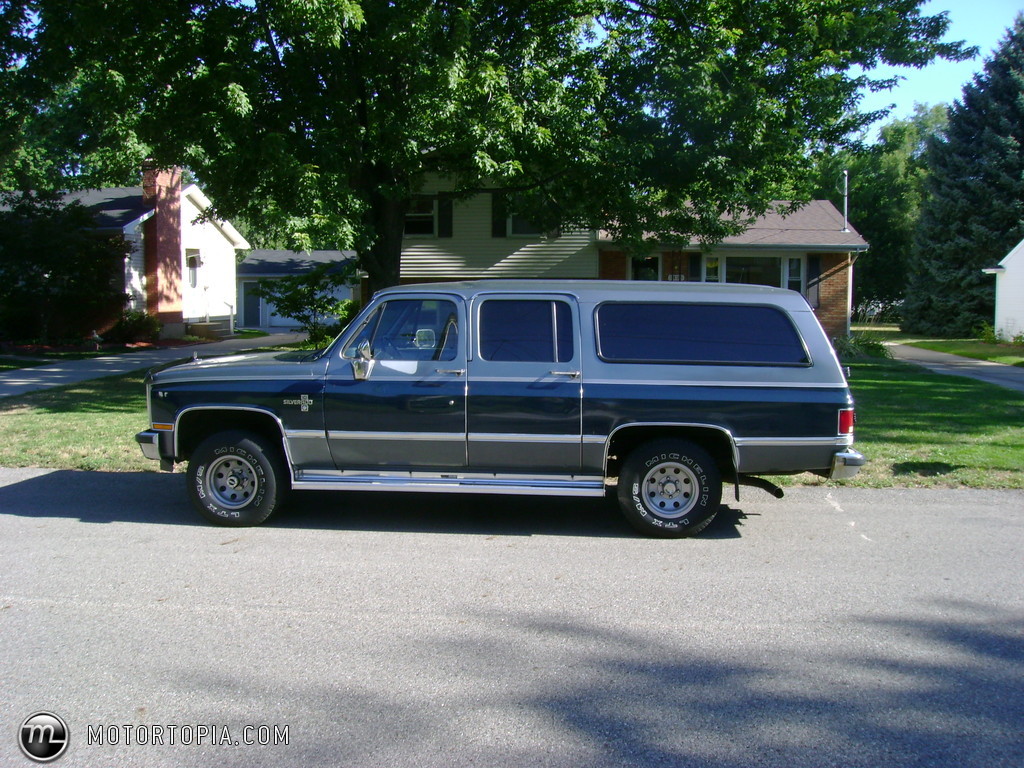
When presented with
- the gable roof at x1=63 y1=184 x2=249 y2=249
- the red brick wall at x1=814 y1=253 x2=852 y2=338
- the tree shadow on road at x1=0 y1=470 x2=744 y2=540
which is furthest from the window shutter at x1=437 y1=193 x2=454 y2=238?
the tree shadow on road at x1=0 y1=470 x2=744 y2=540

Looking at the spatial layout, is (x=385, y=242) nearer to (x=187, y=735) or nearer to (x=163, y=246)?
(x=187, y=735)

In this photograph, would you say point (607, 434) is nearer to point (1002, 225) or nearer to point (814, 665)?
point (814, 665)

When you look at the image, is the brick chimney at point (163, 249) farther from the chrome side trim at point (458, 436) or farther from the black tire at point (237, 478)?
the chrome side trim at point (458, 436)

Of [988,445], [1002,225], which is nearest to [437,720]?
[988,445]

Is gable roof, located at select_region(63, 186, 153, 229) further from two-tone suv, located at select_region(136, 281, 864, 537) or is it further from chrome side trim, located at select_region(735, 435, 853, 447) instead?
chrome side trim, located at select_region(735, 435, 853, 447)

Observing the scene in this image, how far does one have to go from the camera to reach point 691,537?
23.1 feet

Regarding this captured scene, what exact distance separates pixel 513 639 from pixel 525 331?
2.92 m

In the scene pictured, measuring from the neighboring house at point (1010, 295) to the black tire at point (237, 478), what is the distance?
27865 mm

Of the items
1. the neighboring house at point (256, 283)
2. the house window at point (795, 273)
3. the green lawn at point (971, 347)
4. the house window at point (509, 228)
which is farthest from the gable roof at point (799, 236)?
the neighboring house at point (256, 283)

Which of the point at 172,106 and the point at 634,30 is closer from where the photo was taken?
the point at 172,106

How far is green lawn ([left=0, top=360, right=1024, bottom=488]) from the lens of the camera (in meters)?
9.22

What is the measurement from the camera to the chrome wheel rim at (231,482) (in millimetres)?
7207

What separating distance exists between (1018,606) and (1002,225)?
3200 centimetres

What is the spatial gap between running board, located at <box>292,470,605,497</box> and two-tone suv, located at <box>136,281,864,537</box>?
13mm
